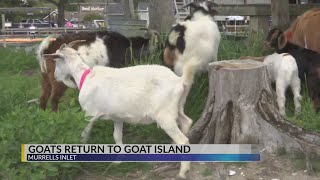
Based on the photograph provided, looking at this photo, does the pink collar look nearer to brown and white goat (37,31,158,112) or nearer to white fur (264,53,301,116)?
brown and white goat (37,31,158,112)

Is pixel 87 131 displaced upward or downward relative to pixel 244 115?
downward

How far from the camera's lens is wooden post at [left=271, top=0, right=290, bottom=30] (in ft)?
28.1

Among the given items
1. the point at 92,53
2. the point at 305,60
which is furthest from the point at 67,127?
the point at 305,60

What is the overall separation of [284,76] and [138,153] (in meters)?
2.04

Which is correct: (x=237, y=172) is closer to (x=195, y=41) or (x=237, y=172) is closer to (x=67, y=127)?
(x=67, y=127)

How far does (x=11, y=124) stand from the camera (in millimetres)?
4492

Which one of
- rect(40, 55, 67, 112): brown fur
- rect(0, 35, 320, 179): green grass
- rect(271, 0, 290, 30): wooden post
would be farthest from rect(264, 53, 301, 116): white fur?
rect(271, 0, 290, 30): wooden post

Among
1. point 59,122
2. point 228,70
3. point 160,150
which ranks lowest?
point 160,150

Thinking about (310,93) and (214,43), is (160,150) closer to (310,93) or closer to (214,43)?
(214,43)

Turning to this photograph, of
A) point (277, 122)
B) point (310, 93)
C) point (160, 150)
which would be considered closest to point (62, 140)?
point (160, 150)

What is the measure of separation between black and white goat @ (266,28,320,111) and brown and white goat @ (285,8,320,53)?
0.59 metres

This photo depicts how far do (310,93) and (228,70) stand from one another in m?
1.53

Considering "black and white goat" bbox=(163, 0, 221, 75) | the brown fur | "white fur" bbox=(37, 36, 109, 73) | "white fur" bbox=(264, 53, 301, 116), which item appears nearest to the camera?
"white fur" bbox=(264, 53, 301, 116)

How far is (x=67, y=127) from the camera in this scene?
462 cm
